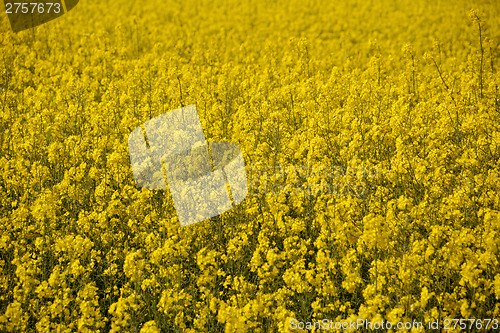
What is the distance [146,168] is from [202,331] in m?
2.47

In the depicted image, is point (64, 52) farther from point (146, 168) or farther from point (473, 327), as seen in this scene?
point (473, 327)

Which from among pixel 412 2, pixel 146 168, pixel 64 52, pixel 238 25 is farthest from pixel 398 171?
pixel 412 2

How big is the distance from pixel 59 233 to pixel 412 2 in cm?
1673

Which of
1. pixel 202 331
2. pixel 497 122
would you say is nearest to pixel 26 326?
pixel 202 331

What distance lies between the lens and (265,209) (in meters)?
4.99

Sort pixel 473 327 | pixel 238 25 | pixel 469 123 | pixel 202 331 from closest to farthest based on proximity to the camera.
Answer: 1. pixel 473 327
2. pixel 202 331
3. pixel 469 123
4. pixel 238 25

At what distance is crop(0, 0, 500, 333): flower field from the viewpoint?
12.5ft

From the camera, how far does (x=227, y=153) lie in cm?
605

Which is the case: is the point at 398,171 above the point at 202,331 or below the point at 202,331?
above

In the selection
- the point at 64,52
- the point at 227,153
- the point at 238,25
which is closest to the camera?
the point at 227,153

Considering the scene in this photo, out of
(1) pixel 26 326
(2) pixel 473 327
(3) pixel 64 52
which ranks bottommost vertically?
(2) pixel 473 327

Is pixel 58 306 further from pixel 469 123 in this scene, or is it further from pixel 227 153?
pixel 469 123

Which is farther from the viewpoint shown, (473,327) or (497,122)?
(497,122)

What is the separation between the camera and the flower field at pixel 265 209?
3807 mm
